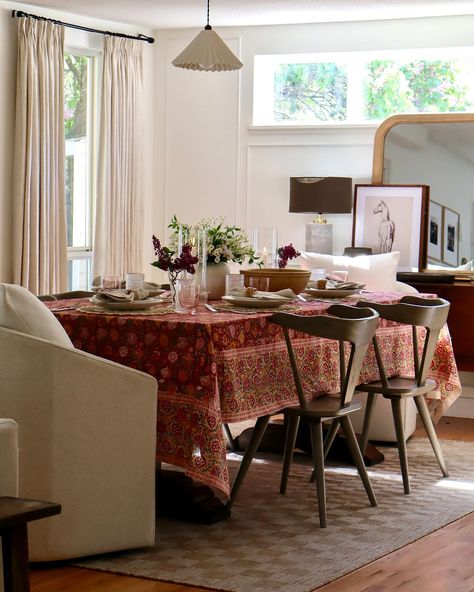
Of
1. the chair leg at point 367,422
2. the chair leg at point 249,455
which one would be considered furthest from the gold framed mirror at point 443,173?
the chair leg at point 249,455

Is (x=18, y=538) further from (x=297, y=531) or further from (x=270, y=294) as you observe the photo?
(x=270, y=294)

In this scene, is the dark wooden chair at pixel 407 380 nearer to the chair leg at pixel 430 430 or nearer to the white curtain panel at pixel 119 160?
the chair leg at pixel 430 430

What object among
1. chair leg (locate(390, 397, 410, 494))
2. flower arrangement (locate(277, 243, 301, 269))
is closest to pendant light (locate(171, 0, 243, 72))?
flower arrangement (locate(277, 243, 301, 269))

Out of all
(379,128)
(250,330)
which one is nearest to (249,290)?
(250,330)

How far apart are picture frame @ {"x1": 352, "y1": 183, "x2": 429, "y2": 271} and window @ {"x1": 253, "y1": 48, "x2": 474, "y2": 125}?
2.54 feet

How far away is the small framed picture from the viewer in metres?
7.34

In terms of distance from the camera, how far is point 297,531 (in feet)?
12.5

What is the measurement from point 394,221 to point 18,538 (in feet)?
18.5

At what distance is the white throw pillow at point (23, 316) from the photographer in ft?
10.9

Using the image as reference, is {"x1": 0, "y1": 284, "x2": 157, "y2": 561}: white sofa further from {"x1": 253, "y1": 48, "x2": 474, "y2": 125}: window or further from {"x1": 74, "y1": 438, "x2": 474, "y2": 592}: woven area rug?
{"x1": 253, "y1": 48, "x2": 474, "y2": 125}: window

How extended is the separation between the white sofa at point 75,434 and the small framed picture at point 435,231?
4351 millimetres

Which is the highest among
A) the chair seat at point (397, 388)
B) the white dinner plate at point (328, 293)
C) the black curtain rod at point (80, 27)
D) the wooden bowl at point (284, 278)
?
the black curtain rod at point (80, 27)

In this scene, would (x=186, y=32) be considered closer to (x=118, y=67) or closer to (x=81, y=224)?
(x=118, y=67)

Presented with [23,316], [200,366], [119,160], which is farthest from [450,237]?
[23,316]
